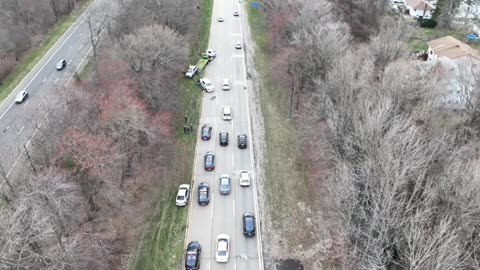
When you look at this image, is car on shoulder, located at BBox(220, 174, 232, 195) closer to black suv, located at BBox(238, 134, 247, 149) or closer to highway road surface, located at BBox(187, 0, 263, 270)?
highway road surface, located at BBox(187, 0, 263, 270)

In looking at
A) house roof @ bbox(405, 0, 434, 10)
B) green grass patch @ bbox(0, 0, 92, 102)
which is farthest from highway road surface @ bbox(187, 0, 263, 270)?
house roof @ bbox(405, 0, 434, 10)

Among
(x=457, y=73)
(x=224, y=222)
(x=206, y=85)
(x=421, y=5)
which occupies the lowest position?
(x=224, y=222)

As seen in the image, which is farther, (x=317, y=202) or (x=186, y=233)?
(x=317, y=202)

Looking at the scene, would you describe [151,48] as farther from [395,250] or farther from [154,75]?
[395,250]

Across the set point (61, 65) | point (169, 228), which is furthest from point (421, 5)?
point (169, 228)

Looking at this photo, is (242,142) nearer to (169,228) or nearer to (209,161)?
(209,161)

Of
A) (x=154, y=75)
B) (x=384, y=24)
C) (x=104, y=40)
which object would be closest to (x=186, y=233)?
(x=154, y=75)
